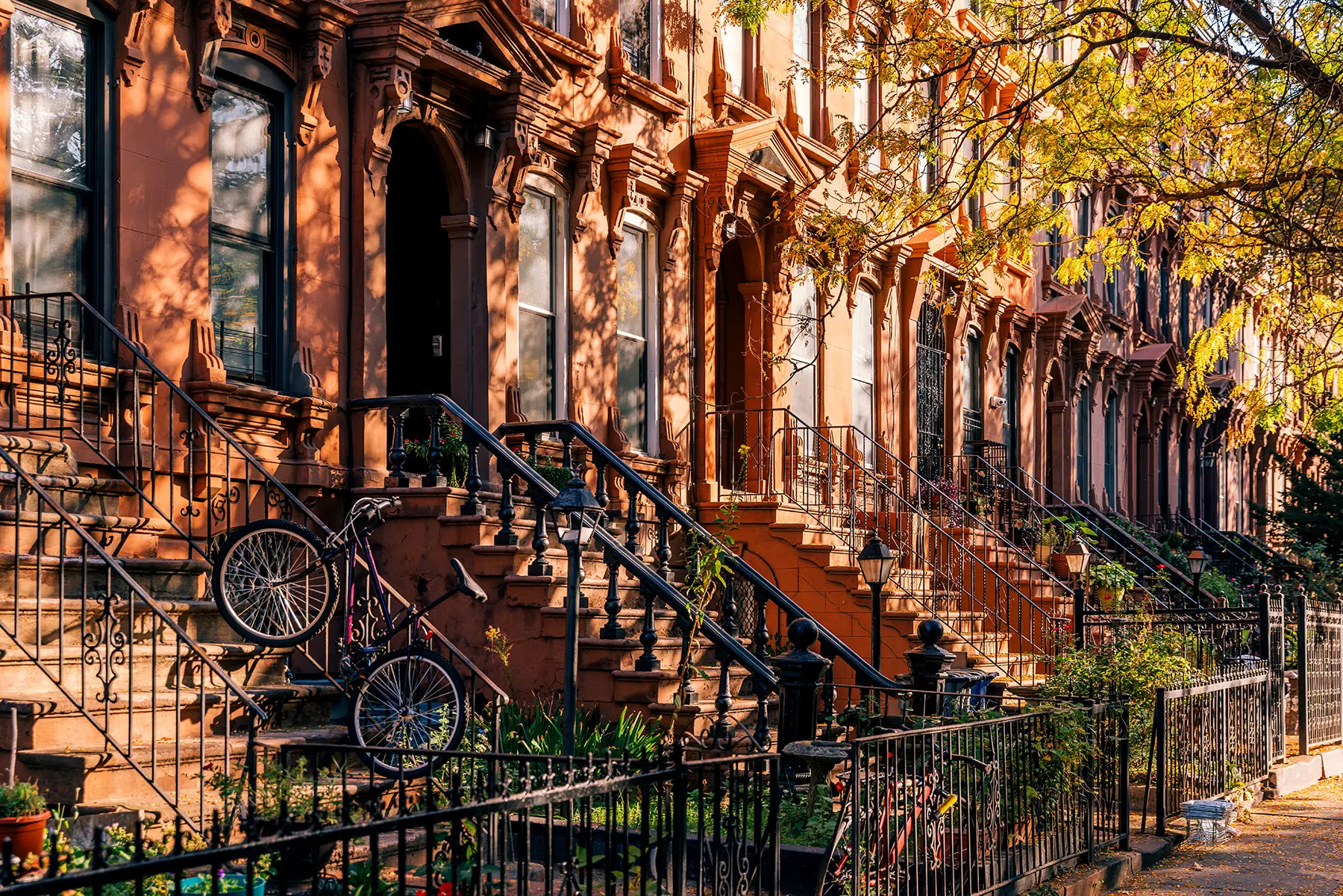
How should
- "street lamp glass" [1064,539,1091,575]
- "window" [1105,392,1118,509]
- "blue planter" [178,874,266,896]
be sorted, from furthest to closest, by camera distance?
1. "window" [1105,392,1118,509]
2. "street lamp glass" [1064,539,1091,575]
3. "blue planter" [178,874,266,896]

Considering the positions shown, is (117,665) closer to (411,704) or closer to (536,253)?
(411,704)

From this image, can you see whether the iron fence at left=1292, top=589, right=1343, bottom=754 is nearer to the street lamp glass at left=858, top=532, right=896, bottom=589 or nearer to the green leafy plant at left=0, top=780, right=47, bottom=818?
the street lamp glass at left=858, top=532, right=896, bottom=589

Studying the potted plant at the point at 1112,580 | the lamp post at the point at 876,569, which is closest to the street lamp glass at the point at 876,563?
the lamp post at the point at 876,569

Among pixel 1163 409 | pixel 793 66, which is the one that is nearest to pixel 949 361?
pixel 793 66

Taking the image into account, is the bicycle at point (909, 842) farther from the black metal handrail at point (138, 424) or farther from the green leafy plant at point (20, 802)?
the green leafy plant at point (20, 802)

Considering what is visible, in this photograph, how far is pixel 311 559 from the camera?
10.1 m

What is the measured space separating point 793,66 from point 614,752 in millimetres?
8729

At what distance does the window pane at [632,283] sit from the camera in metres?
16.5

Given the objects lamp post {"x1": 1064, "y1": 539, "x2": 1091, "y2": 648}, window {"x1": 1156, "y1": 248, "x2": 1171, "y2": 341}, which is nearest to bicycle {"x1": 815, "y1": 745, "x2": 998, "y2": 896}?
lamp post {"x1": 1064, "y1": 539, "x2": 1091, "y2": 648}

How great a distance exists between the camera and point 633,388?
16656mm

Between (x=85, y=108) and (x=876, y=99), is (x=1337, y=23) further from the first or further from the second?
(x=85, y=108)

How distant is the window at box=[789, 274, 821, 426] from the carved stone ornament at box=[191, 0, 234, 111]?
29.6 ft

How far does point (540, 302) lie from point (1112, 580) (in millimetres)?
7859

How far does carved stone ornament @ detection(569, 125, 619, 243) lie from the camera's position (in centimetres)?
1544
